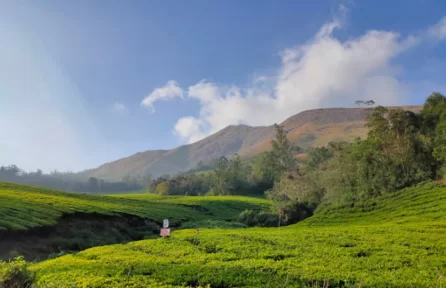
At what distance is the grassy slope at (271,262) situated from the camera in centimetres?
1219

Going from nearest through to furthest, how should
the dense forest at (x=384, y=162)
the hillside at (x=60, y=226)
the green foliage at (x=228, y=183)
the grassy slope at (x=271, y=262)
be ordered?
the grassy slope at (x=271, y=262), the hillside at (x=60, y=226), the dense forest at (x=384, y=162), the green foliage at (x=228, y=183)

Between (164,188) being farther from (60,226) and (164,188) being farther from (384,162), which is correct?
(60,226)

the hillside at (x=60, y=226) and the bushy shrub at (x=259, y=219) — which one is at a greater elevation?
the hillside at (x=60, y=226)

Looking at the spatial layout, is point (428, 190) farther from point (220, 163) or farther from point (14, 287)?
point (220, 163)

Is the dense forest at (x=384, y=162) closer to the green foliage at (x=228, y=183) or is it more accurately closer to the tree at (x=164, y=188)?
the green foliage at (x=228, y=183)

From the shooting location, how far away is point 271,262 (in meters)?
15.0

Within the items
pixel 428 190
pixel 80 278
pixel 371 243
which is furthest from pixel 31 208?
pixel 428 190

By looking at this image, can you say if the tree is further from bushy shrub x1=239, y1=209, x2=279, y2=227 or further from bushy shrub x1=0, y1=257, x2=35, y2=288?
bushy shrub x1=0, y1=257, x2=35, y2=288

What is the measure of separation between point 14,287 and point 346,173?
160 ft

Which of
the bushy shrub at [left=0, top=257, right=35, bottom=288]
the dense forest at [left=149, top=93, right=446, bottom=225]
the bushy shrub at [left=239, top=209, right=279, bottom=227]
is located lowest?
the bushy shrub at [left=239, top=209, right=279, bottom=227]

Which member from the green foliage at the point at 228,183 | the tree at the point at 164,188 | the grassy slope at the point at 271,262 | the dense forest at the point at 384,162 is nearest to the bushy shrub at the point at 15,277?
the grassy slope at the point at 271,262

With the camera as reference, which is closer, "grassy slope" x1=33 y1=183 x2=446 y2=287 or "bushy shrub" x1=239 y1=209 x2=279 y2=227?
"grassy slope" x1=33 y1=183 x2=446 y2=287

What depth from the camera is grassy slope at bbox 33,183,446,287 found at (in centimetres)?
1219

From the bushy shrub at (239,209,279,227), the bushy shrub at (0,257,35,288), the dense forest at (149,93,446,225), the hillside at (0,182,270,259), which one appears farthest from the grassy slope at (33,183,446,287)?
the bushy shrub at (239,209,279,227)
